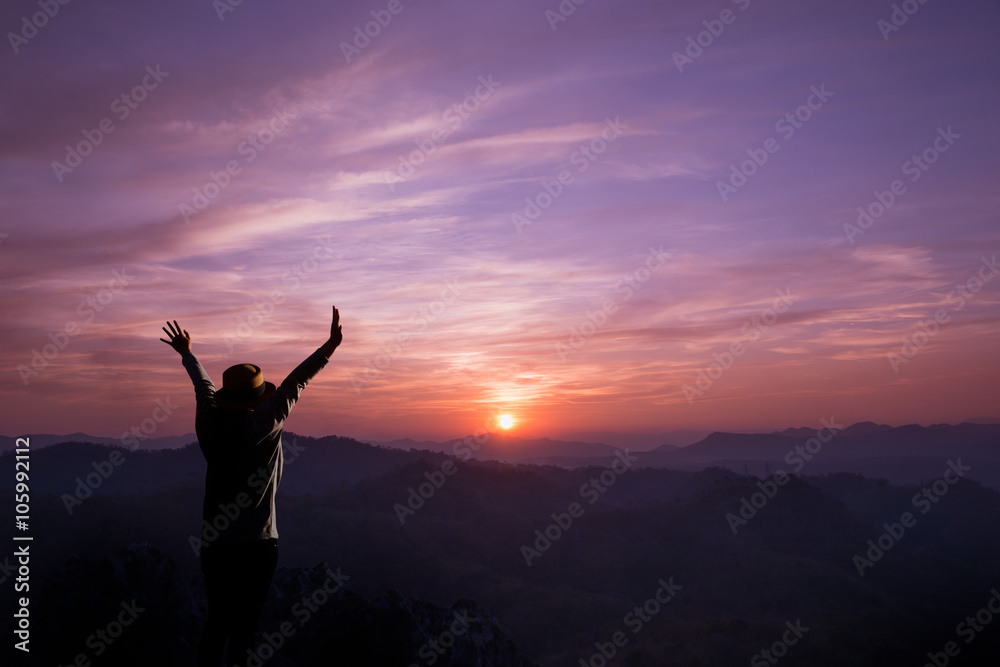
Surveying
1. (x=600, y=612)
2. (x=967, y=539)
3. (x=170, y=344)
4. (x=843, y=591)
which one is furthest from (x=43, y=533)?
(x=967, y=539)

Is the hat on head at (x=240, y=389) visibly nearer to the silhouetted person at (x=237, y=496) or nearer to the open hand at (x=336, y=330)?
the silhouetted person at (x=237, y=496)

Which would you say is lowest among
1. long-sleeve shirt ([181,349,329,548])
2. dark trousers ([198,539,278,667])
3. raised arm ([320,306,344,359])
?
dark trousers ([198,539,278,667])

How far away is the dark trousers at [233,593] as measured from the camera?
5.80m

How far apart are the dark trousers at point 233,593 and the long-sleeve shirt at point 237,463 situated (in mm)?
118

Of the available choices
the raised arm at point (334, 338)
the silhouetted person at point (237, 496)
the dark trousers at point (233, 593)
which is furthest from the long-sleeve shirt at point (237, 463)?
the raised arm at point (334, 338)

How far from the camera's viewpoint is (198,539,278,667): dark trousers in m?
5.80

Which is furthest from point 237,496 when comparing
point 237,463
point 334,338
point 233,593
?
point 334,338

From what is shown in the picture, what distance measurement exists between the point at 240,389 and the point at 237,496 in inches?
37.2

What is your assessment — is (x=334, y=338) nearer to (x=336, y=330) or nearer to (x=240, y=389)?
(x=336, y=330)

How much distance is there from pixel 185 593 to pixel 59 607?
270 cm

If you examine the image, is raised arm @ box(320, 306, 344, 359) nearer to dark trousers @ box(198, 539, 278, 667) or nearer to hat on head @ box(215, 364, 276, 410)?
hat on head @ box(215, 364, 276, 410)

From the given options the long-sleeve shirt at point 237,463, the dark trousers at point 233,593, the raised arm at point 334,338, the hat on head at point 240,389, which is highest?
the raised arm at point 334,338

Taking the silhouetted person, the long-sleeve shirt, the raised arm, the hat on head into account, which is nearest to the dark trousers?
the silhouetted person

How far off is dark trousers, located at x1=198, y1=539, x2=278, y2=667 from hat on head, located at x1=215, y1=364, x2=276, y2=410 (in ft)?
4.20
